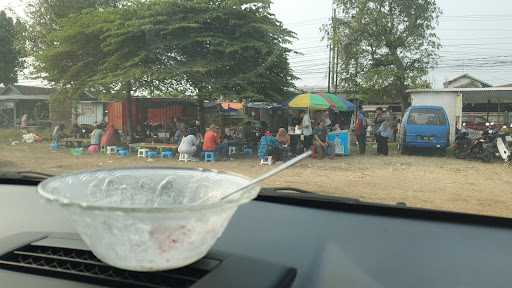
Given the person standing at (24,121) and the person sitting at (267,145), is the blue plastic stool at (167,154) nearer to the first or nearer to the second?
the person sitting at (267,145)

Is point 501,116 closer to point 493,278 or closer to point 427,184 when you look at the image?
point 427,184

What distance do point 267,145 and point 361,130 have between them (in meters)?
0.50

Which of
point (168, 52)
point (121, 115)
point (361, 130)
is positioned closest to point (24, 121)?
point (121, 115)

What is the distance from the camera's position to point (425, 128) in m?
2.07

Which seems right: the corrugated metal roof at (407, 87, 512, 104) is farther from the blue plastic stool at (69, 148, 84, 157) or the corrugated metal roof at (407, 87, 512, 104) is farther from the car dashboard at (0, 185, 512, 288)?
the blue plastic stool at (69, 148, 84, 157)

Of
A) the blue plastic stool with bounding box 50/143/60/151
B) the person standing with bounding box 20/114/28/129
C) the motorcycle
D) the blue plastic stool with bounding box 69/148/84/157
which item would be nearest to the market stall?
the motorcycle

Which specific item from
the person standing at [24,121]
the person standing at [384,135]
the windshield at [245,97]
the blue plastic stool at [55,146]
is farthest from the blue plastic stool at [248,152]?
the person standing at [24,121]

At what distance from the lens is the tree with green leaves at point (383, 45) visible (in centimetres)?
194

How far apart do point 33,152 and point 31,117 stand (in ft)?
0.62

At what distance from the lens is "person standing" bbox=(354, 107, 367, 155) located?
7.50ft

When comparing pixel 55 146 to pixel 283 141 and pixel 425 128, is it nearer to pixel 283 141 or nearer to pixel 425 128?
pixel 283 141

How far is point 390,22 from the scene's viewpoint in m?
1.96

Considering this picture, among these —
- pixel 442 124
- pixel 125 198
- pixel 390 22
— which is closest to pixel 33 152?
pixel 125 198

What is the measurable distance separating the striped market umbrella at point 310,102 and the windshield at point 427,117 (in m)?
0.38
